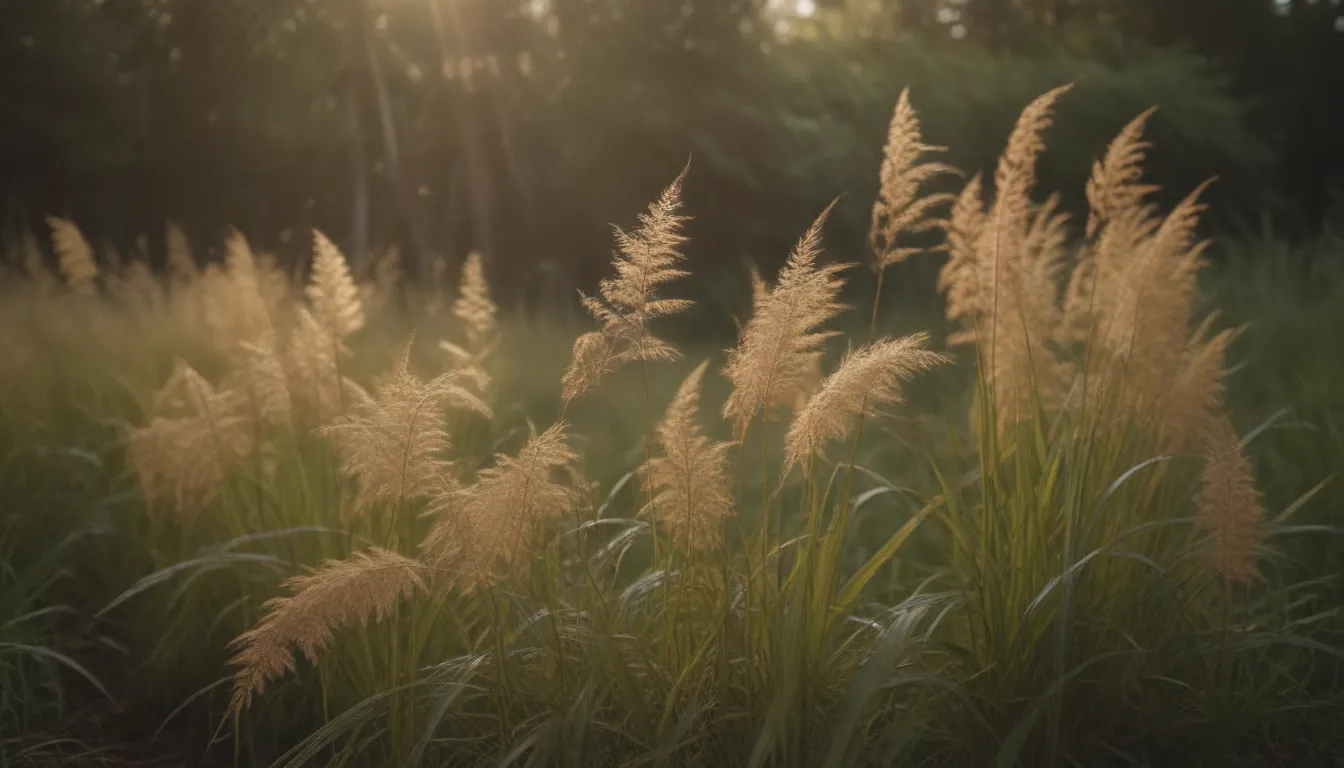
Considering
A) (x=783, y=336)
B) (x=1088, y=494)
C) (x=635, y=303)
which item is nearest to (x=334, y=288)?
(x=635, y=303)

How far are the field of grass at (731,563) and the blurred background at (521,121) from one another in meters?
8.93

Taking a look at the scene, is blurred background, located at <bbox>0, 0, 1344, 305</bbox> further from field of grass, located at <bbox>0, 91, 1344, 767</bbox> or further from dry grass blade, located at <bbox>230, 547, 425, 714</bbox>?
dry grass blade, located at <bbox>230, 547, 425, 714</bbox>

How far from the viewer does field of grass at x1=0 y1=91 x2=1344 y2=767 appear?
7.18 ft

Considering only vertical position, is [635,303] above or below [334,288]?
above

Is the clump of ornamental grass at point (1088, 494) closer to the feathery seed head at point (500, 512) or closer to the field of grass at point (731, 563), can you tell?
the field of grass at point (731, 563)

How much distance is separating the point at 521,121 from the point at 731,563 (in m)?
11.5

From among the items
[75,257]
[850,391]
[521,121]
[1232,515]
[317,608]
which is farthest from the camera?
[521,121]

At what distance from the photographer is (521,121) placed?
43.8 feet

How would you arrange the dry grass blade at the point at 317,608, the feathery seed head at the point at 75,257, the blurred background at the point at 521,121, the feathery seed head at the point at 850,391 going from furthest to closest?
the blurred background at the point at 521,121
the feathery seed head at the point at 75,257
the feathery seed head at the point at 850,391
the dry grass blade at the point at 317,608

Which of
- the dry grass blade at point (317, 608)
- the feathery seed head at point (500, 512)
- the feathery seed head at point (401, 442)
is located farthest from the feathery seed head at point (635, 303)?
the dry grass blade at point (317, 608)

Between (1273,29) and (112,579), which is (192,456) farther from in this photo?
(1273,29)

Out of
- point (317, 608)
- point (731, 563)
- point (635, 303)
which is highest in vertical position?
point (635, 303)

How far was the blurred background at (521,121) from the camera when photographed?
1260cm

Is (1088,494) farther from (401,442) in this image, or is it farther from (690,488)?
(401,442)
